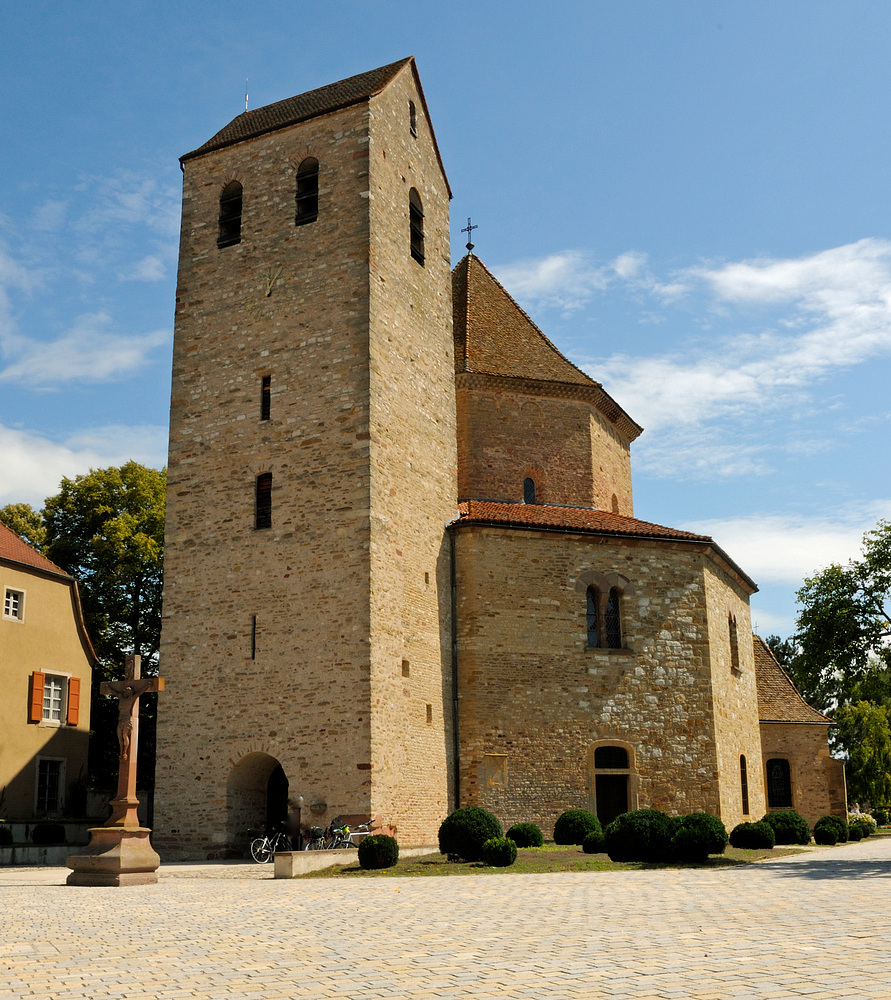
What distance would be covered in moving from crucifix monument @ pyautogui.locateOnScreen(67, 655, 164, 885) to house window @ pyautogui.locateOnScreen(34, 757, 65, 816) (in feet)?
38.9

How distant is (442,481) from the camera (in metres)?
26.4

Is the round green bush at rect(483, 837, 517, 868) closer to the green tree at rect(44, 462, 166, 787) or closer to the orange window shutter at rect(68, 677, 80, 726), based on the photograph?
the orange window shutter at rect(68, 677, 80, 726)

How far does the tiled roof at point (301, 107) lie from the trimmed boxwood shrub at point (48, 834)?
61.7 feet

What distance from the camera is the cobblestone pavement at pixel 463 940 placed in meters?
6.55

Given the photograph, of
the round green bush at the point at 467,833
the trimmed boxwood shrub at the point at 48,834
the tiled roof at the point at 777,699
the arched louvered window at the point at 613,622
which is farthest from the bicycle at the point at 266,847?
the tiled roof at the point at 777,699

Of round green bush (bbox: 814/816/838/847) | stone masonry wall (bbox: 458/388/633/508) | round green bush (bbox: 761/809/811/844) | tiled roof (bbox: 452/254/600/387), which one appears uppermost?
tiled roof (bbox: 452/254/600/387)

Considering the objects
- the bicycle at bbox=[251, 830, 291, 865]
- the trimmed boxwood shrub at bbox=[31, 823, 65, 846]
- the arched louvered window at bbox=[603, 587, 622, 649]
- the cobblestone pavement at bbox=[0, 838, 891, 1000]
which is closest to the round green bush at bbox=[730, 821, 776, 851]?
the arched louvered window at bbox=[603, 587, 622, 649]

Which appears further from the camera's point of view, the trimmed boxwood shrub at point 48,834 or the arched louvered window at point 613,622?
the arched louvered window at point 613,622

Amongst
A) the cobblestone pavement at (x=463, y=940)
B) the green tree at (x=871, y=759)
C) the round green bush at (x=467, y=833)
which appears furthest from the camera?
the green tree at (x=871, y=759)

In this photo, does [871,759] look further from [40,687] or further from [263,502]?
[40,687]

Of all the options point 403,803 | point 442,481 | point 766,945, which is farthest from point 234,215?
point 766,945

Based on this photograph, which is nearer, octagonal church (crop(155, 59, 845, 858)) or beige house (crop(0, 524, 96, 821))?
octagonal church (crop(155, 59, 845, 858))

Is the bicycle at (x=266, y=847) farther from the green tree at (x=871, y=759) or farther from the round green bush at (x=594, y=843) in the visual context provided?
the green tree at (x=871, y=759)

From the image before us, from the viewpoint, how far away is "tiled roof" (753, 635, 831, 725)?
35.1m
